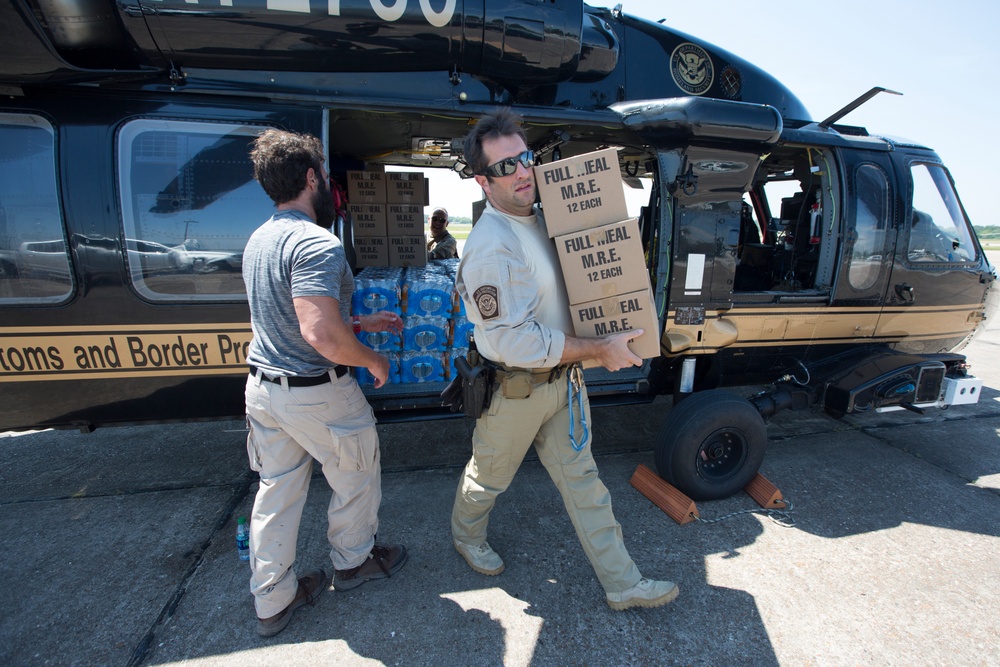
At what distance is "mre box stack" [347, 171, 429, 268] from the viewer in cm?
Answer: 421

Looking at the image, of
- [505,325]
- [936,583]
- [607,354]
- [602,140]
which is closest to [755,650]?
[936,583]

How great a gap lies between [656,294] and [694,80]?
1.61 m

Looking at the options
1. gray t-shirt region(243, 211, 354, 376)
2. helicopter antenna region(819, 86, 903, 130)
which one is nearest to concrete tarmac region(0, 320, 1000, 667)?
gray t-shirt region(243, 211, 354, 376)

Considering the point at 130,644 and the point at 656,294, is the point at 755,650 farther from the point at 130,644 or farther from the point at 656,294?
the point at 130,644

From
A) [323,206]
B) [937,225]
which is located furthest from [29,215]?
[937,225]

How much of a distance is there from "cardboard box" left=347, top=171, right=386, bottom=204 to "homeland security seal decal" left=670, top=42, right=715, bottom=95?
239 centimetres

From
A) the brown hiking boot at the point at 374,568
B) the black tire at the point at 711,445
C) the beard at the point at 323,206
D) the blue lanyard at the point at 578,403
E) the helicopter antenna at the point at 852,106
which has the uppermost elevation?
the helicopter antenna at the point at 852,106

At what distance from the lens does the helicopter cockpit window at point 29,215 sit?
240cm

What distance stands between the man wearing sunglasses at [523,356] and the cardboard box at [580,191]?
0.28 ft

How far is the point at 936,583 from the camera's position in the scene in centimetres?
251

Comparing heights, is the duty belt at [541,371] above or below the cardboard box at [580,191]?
below

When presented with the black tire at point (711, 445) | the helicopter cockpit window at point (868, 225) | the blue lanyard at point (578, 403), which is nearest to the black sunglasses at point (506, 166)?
the blue lanyard at point (578, 403)

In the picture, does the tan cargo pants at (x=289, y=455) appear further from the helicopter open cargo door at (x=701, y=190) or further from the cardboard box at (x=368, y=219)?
the cardboard box at (x=368, y=219)

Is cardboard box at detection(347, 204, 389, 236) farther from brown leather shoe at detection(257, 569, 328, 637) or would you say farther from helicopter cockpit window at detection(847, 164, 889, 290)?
helicopter cockpit window at detection(847, 164, 889, 290)
